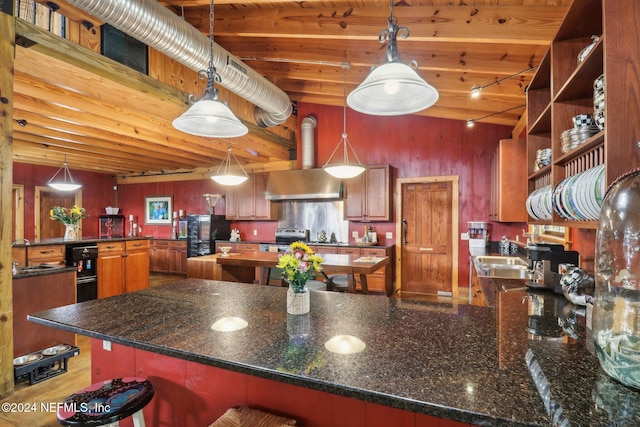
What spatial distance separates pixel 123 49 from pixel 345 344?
2996 mm

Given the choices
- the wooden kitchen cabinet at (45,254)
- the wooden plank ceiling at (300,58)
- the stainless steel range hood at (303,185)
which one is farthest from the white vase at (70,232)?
the stainless steel range hood at (303,185)

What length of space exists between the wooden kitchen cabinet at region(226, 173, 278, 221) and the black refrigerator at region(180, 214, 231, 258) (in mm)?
292

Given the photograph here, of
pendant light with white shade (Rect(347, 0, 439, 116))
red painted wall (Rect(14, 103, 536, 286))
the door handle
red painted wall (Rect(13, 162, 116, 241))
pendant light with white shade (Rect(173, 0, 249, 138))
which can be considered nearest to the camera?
pendant light with white shade (Rect(347, 0, 439, 116))

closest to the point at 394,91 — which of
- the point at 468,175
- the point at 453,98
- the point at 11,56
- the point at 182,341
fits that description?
the point at 182,341

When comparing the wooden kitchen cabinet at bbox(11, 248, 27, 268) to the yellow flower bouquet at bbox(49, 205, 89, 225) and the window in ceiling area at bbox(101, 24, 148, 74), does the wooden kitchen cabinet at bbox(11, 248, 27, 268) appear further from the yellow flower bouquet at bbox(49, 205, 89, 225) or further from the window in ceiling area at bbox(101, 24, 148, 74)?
the window in ceiling area at bbox(101, 24, 148, 74)

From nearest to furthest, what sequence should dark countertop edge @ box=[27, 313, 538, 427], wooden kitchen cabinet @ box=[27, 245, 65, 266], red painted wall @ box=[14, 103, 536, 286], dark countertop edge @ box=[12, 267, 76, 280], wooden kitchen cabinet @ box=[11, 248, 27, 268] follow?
1. dark countertop edge @ box=[27, 313, 538, 427]
2. dark countertop edge @ box=[12, 267, 76, 280]
3. wooden kitchen cabinet @ box=[11, 248, 27, 268]
4. wooden kitchen cabinet @ box=[27, 245, 65, 266]
5. red painted wall @ box=[14, 103, 536, 286]

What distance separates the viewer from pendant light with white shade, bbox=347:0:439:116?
131cm

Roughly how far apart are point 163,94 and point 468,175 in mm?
4471

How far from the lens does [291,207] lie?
255 inches

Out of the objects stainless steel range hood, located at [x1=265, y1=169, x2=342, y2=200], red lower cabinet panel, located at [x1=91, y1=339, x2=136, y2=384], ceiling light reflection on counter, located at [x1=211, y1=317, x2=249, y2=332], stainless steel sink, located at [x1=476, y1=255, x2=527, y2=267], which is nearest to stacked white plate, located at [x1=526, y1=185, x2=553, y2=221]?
stainless steel sink, located at [x1=476, y1=255, x2=527, y2=267]

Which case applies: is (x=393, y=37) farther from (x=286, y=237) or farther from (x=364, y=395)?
(x=286, y=237)

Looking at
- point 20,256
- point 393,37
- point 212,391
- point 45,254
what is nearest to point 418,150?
point 393,37

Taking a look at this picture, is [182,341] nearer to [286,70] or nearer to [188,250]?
[286,70]

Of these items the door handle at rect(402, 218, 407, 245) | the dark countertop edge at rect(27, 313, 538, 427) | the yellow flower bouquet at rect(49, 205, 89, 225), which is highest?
the yellow flower bouquet at rect(49, 205, 89, 225)
